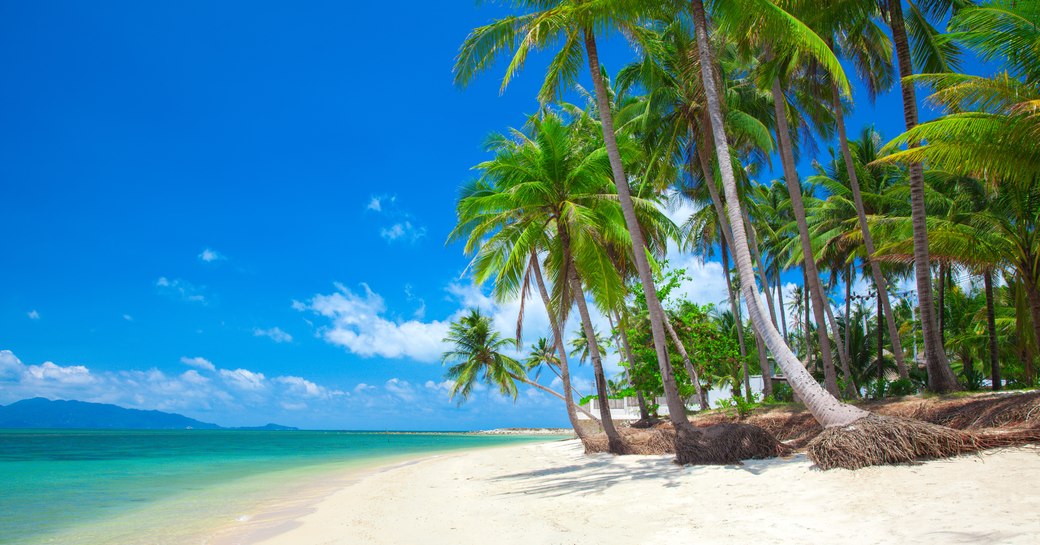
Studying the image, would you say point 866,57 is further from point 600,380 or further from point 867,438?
point 867,438

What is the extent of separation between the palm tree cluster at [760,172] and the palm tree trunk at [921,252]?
34mm

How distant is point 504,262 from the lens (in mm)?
15297

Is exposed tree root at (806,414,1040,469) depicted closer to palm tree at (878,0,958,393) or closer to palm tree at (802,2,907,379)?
palm tree at (878,0,958,393)

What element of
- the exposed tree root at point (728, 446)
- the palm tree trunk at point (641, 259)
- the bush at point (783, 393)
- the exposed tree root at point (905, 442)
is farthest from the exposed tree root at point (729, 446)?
the bush at point (783, 393)

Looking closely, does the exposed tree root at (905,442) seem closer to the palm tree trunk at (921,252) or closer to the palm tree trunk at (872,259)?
the palm tree trunk at (921,252)

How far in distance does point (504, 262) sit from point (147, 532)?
9.33 m

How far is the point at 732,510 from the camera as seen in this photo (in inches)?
231

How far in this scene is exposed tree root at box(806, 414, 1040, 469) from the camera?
6.41 meters

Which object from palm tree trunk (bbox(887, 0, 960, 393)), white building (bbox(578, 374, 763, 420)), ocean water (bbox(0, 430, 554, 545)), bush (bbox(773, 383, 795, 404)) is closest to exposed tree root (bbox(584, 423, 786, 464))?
palm tree trunk (bbox(887, 0, 960, 393))

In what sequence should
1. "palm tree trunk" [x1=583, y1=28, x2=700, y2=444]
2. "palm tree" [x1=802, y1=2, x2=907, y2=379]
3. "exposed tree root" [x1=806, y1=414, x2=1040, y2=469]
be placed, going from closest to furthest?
1. "exposed tree root" [x1=806, y1=414, x2=1040, y2=469]
2. "palm tree trunk" [x1=583, y1=28, x2=700, y2=444]
3. "palm tree" [x1=802, y1=2, x2=907, y2=379]

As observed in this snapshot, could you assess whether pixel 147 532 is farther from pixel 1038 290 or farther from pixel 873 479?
pixel 1038 290

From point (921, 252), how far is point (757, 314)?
5.28m

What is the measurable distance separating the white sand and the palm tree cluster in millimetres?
682

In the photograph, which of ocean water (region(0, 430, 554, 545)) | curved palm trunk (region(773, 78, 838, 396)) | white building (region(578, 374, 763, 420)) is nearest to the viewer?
ocean water (region(0, 430, 554, 545))
